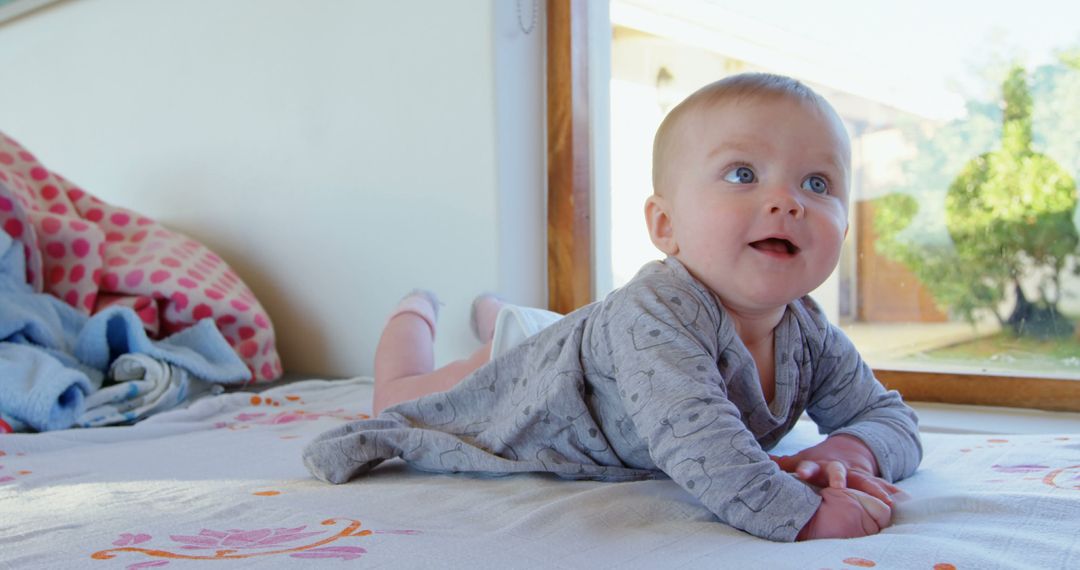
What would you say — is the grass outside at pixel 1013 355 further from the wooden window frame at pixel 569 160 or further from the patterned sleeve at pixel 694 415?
the patterned sleeve at pixel 694 415

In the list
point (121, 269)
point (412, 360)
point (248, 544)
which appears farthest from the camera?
point (121, 269)

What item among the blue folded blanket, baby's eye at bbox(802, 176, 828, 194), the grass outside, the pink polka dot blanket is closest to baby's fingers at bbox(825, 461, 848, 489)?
baby's eye at bbox(802, 176, 828, 194)

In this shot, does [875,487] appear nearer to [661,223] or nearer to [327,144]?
[661,223]

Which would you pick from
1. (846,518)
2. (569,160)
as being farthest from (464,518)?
(569,160)

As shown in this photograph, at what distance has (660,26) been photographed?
68.2 inches

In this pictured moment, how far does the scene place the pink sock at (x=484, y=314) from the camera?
1.46 m

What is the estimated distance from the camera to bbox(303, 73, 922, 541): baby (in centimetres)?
75

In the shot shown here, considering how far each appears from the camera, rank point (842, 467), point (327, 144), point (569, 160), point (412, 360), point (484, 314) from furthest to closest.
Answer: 1. point (327, 144)
2. point (569, 160)
3. point (484, 314)
4. point (412, 360)
5. point (842, 467)

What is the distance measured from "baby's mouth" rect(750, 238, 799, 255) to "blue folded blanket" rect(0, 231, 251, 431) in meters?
0.97

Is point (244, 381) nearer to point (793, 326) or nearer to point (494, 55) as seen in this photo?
point (494, 55)

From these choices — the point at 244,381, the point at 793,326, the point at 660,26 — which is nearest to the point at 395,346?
the point at 244,381

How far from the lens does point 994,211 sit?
1389mm

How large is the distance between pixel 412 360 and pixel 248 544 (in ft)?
2.14

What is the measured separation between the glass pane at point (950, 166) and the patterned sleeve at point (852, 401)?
0.47m
